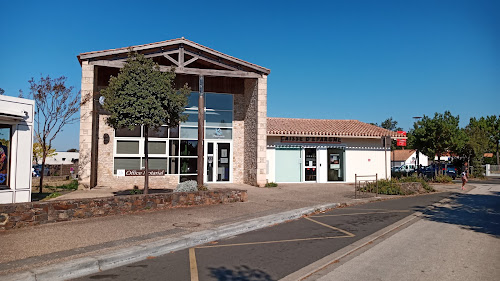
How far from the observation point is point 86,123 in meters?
16.4

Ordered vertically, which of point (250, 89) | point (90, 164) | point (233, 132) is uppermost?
point (250, 89)

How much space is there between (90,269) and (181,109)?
776cm

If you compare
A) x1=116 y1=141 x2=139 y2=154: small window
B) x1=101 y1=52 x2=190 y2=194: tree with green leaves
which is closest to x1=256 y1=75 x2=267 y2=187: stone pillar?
x1=116 y1=141 x2=139 y2=154: small window

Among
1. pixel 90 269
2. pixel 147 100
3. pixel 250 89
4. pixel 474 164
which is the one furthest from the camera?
pixel 474 164

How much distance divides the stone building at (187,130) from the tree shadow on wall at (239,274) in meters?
11.1

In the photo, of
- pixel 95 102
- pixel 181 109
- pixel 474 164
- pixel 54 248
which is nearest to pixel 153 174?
pixel 95 102

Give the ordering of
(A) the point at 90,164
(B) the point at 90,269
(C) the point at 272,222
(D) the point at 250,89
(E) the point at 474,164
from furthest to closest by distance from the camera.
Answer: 1. (E) the point at 474,164
2. (D) the point at 250,89
3. (A) the point at 90,164
4. (C) the point at 272,222
5. (B) the point at 90,269

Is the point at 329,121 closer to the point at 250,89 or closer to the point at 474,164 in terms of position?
the point at 250,89

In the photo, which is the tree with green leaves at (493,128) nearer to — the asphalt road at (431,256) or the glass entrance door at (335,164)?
the glass entrance door at (335,164)

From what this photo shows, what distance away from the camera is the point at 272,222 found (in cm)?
1010

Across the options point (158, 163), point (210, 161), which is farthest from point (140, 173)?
point (210, 161)

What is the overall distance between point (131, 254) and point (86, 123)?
11545 millimetres

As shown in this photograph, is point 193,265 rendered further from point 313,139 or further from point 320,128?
point 320,128

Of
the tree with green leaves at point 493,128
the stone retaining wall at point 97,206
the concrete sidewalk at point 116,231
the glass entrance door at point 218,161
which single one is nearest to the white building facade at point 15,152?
the stone retaining wall at point 97,206
